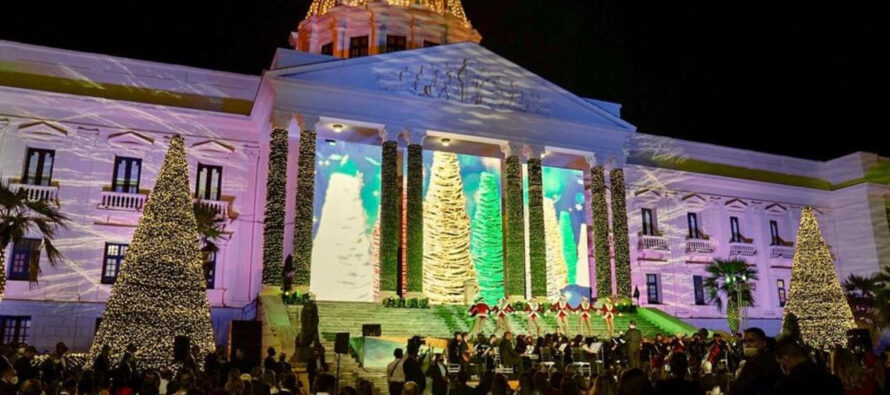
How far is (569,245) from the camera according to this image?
3434cm

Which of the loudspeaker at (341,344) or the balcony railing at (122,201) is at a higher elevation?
the balcony railing at (122,201)

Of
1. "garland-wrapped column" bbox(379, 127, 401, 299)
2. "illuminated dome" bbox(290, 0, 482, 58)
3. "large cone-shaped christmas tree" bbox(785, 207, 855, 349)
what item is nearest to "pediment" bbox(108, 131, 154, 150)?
"garland-wrapped column" bbox(379, 127, 401, 299)

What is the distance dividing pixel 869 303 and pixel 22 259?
36167mm

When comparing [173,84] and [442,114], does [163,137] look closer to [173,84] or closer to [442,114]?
[173,84]

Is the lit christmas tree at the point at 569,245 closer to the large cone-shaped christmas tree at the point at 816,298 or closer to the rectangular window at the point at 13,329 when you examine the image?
the large cone-shaped christmas tree at the point at 816,298

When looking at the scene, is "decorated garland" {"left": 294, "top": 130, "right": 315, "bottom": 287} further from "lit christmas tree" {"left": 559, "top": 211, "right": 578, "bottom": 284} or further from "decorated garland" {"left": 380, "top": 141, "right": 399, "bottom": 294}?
"lit christmas tree" {"left": 559, "top": 211, "right": 578, "bottom": 284}

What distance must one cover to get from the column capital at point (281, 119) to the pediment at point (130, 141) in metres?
5.40

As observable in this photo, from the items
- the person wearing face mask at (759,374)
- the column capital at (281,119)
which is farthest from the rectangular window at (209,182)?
the person wearing face mask at (759,374)

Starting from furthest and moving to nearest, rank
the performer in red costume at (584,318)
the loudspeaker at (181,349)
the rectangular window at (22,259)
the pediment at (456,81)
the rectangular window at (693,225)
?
the rectangular window at (693,225) → the pediment at (456,81) → the performer in red costume at (584,318) → the rectangular window at (22,259) → the loudspeaker at (181,349)

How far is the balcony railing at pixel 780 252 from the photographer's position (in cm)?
4056

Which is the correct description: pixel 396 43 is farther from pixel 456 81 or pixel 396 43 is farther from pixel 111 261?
pixel 111 261

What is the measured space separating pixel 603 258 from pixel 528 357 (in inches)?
513

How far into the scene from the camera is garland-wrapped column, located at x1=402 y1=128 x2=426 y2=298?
28.3m

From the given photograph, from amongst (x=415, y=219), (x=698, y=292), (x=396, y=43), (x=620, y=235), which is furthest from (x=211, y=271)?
(x=698, y=292)
